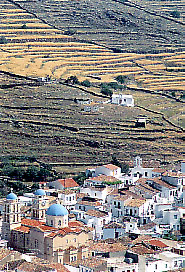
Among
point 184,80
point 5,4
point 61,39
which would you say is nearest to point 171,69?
point 184,80

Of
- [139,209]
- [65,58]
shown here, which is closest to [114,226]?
[139,209]

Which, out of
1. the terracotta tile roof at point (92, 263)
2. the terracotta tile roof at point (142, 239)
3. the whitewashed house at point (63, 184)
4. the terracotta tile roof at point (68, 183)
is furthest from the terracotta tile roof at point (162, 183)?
the terracotta tile roof at point (92, 263)

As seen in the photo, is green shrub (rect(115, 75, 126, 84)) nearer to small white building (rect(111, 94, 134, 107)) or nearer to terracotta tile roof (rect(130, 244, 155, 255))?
small white building (rect(111, 94, 134, 107))

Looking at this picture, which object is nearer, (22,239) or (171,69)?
(22,239)

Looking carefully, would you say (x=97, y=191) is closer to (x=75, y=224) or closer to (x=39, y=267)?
(x=75, y=224)

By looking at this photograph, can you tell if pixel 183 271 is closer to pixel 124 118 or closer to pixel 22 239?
pixel 22 239

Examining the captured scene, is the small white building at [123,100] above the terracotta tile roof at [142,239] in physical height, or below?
above

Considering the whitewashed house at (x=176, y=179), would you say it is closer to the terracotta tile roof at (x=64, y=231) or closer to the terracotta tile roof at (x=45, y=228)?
the terracotta tile roof at (x=64, y=231)
